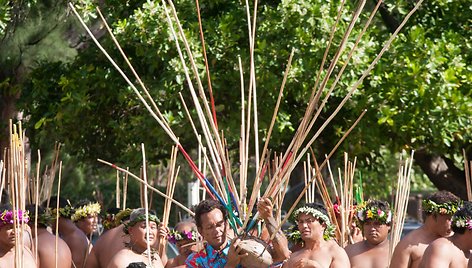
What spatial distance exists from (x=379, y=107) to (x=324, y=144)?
1241 millimetres

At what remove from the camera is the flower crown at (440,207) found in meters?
6.99

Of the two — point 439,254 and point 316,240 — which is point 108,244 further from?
point 439,254

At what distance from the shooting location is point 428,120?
39.2 feet

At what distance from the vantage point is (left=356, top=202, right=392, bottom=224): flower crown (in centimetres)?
763

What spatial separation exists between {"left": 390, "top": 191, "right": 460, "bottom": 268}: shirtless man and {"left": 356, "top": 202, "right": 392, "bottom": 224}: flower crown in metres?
0.54

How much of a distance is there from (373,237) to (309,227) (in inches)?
40.0

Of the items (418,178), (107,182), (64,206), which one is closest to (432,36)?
(64,206)

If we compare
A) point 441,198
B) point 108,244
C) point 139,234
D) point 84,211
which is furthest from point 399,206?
point 84,211

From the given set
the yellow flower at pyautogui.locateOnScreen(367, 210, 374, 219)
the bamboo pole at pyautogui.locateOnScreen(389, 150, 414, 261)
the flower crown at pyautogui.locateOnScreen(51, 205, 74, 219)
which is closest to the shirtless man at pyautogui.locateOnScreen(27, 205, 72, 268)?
the flower crown at pyautogui.locateOnScreen(51, 205, 74, 219)

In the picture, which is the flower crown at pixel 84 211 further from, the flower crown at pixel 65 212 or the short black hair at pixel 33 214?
the short black hair at pixel 33 214

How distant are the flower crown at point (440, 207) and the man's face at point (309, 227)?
0.67 meters

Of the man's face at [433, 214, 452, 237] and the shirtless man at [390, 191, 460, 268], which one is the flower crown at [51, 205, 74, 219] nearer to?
the shirtless man at [390, 191, 460, 268]

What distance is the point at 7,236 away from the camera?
265 inches

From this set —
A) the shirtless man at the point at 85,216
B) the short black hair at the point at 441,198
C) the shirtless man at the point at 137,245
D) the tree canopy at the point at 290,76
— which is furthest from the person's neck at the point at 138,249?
the tree canopy at the point at 290,76
